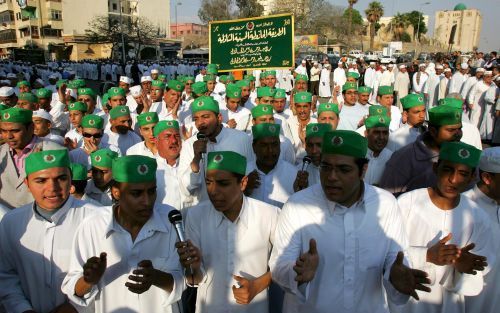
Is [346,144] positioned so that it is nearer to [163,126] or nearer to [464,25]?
[163,126]

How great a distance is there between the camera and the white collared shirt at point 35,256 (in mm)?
2578

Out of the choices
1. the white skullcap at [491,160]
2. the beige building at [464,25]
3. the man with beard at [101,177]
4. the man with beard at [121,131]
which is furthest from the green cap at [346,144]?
the beige building at [464,25]

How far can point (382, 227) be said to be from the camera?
2.35 m

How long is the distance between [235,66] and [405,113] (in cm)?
506

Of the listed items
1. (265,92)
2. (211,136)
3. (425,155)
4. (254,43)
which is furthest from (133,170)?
(254,43)

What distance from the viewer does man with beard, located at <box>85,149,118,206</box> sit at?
152 inches

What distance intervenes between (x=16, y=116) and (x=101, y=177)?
3.29 feet

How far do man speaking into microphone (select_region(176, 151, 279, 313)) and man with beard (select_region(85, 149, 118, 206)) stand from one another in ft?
5.04

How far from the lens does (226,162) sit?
2.53m

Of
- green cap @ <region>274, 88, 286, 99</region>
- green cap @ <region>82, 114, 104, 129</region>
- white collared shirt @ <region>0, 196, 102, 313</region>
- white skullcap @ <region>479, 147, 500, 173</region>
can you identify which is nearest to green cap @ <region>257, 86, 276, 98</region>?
green cap @ <region>274, 88, 286, 99</region>

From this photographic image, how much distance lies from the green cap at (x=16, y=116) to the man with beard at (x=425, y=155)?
3577 mm

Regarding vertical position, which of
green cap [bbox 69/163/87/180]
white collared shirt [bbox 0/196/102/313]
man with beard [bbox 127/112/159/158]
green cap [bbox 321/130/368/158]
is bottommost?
white collared shirt [bbox 0/196/102/313]

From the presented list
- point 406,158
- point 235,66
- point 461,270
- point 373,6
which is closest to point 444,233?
point 461,270

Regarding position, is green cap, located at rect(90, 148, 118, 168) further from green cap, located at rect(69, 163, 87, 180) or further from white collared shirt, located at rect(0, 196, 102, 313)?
white collared shirt, located at rect(0, 196, 102, 313)
